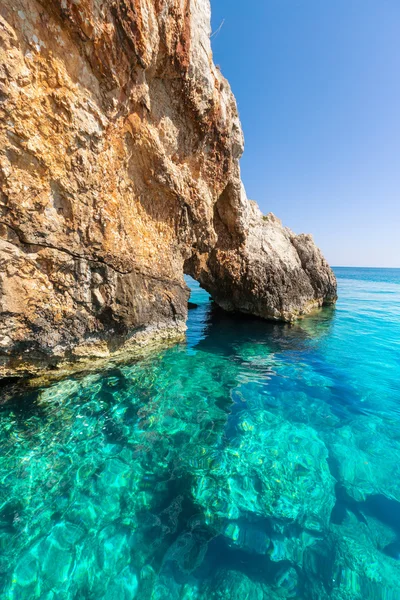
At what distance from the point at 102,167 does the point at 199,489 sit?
8.37 meters

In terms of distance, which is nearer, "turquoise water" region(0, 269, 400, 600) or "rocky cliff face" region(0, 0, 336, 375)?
"turquoise water" region(0, 269, 400, 600)

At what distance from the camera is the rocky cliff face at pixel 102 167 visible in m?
5.93

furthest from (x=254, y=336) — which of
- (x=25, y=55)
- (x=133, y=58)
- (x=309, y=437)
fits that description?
(x=25, y=55)

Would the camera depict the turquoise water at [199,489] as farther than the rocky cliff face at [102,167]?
No

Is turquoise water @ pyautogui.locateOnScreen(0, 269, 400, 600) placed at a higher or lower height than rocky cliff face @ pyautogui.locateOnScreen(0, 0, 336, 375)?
lower

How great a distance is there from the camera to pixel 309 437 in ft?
19.2

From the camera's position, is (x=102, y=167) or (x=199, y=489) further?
(x=102, y=167)

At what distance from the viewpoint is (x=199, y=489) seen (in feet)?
14.7

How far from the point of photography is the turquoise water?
10.9 ft

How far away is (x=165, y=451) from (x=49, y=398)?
11.5ft

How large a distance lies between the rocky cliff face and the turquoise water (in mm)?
2155

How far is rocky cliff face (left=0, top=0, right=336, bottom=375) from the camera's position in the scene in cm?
593

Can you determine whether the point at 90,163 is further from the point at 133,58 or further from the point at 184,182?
the point at 184,182

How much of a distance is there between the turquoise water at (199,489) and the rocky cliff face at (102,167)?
2.16 meters
